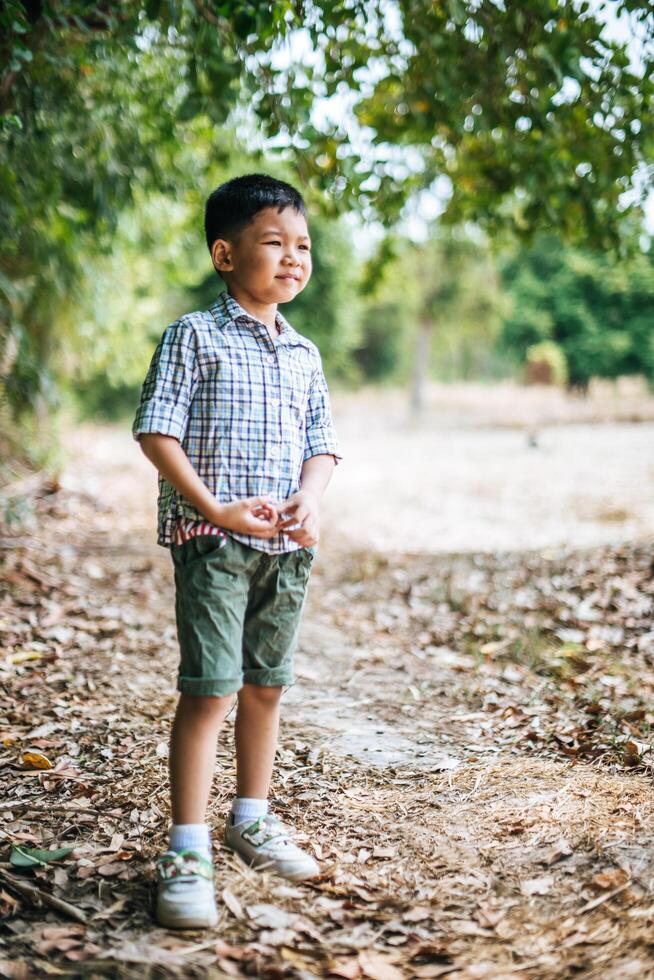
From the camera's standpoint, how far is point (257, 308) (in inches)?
92.4

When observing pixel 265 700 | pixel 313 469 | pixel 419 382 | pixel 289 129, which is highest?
pixel 419 382

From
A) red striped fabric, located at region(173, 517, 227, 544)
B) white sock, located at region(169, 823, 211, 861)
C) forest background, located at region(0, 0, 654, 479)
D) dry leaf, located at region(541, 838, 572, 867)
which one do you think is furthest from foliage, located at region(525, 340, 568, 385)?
white sock, located at region(169, 823, 211, 861)

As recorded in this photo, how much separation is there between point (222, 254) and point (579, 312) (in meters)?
28.8

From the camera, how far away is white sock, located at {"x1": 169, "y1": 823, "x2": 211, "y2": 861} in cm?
216

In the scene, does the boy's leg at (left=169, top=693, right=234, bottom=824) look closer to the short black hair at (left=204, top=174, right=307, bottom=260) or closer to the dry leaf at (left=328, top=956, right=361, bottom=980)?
the dry leaf at (left=328, top=956, right=361, bottom=980)

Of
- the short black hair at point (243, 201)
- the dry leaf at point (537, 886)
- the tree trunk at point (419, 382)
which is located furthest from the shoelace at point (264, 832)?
the tree trunk at point (419, 382)

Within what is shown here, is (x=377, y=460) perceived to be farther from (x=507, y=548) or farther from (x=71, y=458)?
(x=507, y=548)

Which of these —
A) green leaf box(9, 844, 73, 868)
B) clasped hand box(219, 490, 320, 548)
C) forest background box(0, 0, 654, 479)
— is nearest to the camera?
clasped hand box(219, 490, 320, 548)

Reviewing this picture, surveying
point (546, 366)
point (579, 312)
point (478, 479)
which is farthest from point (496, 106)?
point (579, 312)

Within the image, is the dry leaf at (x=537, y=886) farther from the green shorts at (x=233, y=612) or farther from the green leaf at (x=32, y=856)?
the green leaf at (x=32, y=856)

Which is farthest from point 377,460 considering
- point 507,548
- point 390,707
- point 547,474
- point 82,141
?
point 390,707

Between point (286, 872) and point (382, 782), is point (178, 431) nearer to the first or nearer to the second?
point (286, 872)

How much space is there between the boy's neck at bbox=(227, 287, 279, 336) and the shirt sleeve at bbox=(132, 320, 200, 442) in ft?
0.66

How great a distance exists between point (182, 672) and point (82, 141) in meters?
4.47
